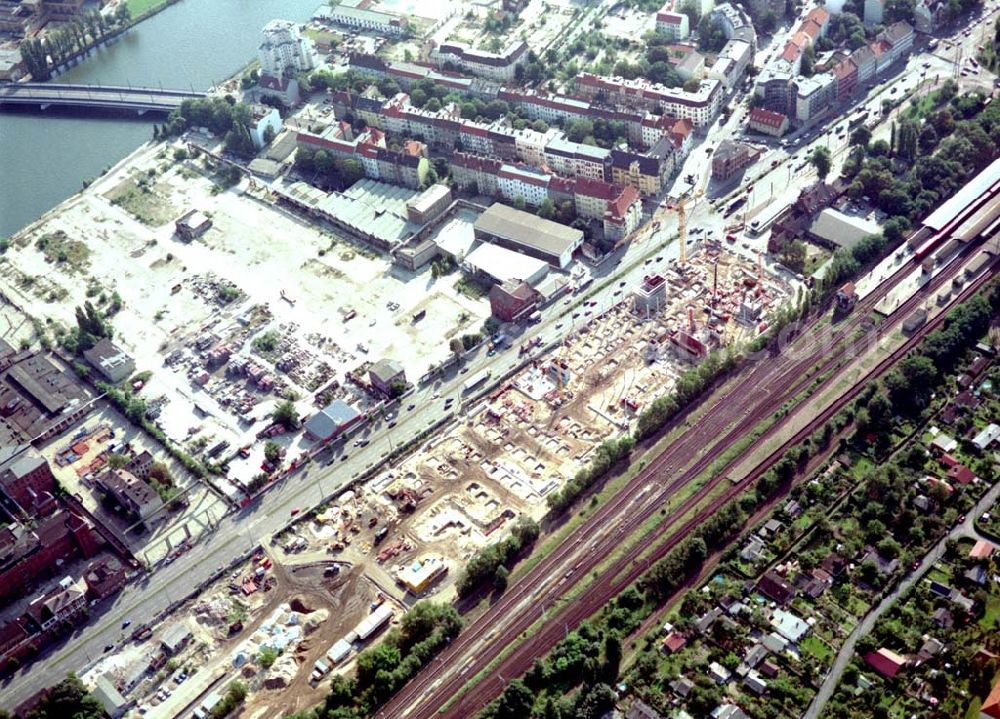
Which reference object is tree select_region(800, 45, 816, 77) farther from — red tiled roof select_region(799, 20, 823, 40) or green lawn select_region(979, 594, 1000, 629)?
green lawn select_region(979, 594, 1000, 629)

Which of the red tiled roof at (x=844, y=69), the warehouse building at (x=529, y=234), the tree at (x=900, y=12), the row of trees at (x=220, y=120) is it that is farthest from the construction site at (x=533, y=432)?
the row of trees at (x=220, y=120)

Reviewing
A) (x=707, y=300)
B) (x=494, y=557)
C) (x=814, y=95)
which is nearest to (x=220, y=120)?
(x=707, y=300)

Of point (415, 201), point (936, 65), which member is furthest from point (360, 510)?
point (936, 65)

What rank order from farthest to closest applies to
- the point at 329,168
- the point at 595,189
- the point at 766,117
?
the point at 329,168 < the point at 766,117 < the point at 595,189

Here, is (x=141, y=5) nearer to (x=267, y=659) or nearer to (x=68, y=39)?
(x=68, y=39)

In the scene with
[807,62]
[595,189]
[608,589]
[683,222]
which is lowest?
[608,589]

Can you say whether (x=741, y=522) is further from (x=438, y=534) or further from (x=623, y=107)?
(x=623, y=107)
